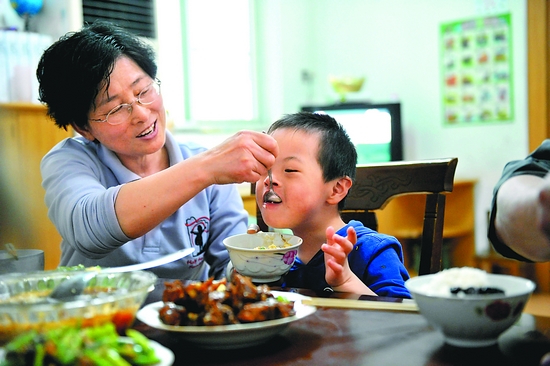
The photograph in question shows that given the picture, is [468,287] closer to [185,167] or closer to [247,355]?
[247,355]

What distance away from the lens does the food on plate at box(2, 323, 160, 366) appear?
53cm

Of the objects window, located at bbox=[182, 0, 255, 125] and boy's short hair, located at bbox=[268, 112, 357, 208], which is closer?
boy's short hair, located at bbox=[268, 112, 357, 208]

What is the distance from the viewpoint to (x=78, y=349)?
544 mm

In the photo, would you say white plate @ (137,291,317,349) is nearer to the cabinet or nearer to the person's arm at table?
the person's arm at table

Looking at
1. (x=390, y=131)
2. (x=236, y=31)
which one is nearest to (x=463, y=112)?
(x=390, y=131)

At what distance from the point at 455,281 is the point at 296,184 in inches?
28.0

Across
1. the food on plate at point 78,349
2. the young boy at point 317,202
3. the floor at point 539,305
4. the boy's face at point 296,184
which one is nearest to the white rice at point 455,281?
the food on plate at point 78,349

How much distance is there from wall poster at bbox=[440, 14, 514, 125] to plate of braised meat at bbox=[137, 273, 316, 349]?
4.05 meters

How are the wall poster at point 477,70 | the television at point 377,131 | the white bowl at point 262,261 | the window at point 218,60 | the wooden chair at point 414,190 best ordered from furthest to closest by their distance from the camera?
the television at point 377,131 → the window at point 218,60 → the wall poster at point 477,70 → the wooden chair at point 414,190 → the white bowl at point 262,261

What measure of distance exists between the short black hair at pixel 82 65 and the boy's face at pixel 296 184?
486 mm

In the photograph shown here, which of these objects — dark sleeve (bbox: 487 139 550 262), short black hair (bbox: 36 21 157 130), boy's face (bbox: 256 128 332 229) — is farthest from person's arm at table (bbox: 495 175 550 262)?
short black hair (bbox: 36 21 157 130)

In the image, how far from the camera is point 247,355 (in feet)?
2.28

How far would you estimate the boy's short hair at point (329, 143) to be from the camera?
1.44 m

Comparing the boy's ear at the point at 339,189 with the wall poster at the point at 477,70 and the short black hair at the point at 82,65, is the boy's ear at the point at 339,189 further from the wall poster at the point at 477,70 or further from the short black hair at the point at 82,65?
the wall poster at the point at 477,70
